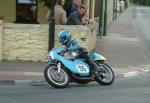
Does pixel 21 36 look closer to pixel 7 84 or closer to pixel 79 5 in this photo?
pixel 79 5

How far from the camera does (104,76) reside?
42.1ft

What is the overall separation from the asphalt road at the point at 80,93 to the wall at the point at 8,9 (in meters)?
9.49

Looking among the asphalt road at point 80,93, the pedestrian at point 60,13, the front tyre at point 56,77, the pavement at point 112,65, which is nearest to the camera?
the asphalt road at point 80,93

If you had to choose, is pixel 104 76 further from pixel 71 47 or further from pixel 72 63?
pixel 71 47

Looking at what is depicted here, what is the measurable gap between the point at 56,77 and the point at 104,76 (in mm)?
1262

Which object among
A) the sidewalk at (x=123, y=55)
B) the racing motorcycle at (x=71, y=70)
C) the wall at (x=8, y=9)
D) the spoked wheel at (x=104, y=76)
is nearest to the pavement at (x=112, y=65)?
the sidewalk at (x=123, y=55)

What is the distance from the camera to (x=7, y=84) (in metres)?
12.7

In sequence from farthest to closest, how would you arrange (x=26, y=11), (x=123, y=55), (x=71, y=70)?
(x=26, y=11)
(x=123, y=55)
(x=71, y=70)

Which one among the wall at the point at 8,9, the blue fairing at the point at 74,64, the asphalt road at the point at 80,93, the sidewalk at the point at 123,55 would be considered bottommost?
the sidewalk at the point at 123,55

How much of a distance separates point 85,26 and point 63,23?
25.2 inches

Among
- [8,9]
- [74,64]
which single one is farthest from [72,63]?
[8,9]

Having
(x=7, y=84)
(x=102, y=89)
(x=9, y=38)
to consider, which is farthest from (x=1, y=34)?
(x=102, y=89)

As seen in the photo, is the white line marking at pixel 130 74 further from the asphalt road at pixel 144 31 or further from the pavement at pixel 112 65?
the asphalt road at pixel 144 31

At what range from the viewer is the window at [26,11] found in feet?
71.9
